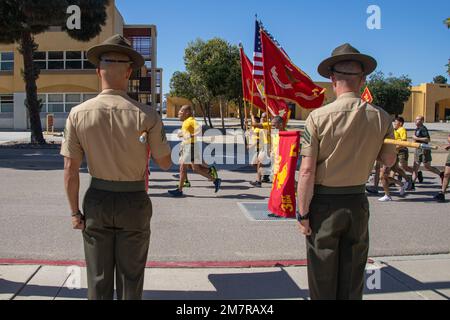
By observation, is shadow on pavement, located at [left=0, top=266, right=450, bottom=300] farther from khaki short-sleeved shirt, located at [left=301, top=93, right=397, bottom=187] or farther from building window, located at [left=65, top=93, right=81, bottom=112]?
building window, located at [left=65, top=93, right=81, bottom=112]

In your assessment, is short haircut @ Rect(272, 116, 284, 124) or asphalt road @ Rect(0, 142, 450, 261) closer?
asphalt road @ Rect(0, 142, 450, 261)

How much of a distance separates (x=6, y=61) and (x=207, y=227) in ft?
109

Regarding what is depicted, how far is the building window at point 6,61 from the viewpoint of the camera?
3494cm

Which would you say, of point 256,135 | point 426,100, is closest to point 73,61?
point 256,135

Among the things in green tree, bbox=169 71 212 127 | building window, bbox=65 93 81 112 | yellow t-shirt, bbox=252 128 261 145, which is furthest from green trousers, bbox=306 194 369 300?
green tree, bbox=169 71 212 127

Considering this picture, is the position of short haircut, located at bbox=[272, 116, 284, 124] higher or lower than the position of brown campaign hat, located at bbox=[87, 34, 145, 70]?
lower

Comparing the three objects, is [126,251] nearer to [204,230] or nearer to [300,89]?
[204,230]

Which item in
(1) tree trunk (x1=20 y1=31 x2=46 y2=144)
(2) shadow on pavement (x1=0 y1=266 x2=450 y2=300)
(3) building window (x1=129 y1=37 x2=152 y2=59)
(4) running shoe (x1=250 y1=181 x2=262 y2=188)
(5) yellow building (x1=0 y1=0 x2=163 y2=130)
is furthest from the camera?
(3) building window (x1=129 y1=37 x2=152 y2=59)

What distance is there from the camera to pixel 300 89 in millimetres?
9625

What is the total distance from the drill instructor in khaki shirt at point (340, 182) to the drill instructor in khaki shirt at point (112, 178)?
3.47ft

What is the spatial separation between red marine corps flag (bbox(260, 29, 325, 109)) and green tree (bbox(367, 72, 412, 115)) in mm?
37904

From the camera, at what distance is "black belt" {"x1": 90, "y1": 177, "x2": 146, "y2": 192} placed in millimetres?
3139

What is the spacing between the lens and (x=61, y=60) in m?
34.3
